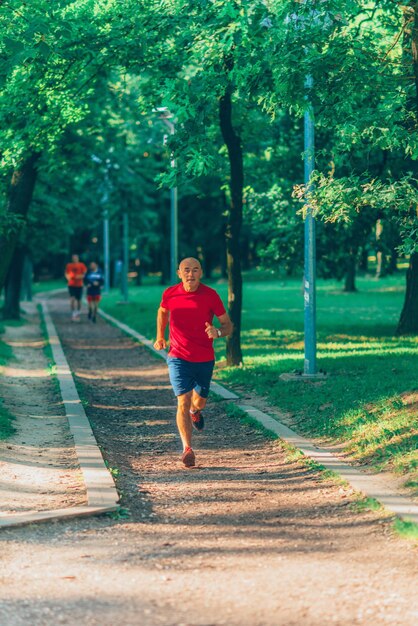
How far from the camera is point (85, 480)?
849 centimetres

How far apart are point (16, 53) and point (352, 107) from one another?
3.43m

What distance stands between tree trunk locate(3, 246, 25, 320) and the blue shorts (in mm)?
24108

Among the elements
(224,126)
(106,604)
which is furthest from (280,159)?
(106,604)

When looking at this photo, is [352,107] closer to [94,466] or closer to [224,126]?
[94,466]

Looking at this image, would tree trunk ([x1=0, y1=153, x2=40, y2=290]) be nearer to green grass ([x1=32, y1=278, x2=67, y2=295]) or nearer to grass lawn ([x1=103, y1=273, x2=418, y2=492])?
grass lawn ([x1=103, y1=273, x2=418, y2=492])

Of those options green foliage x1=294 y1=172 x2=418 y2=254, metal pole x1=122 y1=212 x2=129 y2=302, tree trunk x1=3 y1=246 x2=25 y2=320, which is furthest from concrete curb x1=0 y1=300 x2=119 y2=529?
metal pole x1=122 y1=212 x2=129 y2=302

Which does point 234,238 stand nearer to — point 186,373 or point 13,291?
point 186,373

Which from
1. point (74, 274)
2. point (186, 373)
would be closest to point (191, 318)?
point (186, 373)

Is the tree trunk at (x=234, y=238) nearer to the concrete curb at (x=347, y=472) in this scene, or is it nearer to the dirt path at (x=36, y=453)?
the dirt path at (x=36, y=453)

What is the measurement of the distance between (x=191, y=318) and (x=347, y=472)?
6.08 ft

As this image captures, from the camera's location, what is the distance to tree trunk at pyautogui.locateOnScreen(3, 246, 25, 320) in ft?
109

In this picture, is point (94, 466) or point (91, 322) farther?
point (91, 322)

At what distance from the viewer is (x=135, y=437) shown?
1156 cm

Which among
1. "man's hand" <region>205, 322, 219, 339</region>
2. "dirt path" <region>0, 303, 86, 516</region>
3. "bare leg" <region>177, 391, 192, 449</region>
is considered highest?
"man's hand" <region>205, 322, 219, 339</region>
